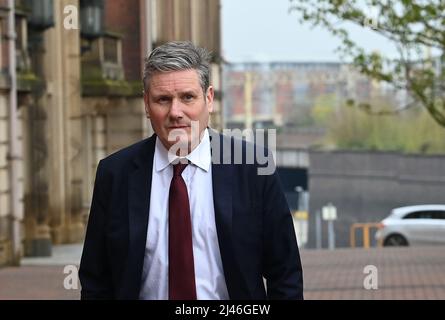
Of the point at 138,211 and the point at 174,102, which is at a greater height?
the point at 174,102

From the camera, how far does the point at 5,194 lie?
2133 cm

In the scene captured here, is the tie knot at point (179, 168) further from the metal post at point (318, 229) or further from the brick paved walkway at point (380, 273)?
the metal post at point (318, 229)

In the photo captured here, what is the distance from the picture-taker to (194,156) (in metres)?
4.51

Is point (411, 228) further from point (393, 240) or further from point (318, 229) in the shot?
point (318, 229)

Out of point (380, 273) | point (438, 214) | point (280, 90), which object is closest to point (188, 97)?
point (380, 273)

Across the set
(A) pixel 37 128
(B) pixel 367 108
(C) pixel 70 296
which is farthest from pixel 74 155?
(C) pixel 70 296

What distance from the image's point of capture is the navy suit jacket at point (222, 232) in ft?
14.4

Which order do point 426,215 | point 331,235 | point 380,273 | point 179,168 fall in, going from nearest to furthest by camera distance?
point 179,168 < point 380,273 < point 426,215 < point 331,235

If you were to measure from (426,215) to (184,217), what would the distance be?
32.4m

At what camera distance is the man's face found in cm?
438

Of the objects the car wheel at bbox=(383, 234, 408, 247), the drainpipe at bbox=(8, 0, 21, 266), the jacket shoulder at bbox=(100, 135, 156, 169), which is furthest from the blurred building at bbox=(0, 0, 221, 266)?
the jacket shoulder at bbox=(100, 135, 156, 169)

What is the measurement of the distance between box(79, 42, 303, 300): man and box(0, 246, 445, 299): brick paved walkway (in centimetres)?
1065

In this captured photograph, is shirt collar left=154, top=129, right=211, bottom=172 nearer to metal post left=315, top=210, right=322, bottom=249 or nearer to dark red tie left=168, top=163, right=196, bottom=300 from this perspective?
dark red tie left=168, top=163, right=196, bottom=300
